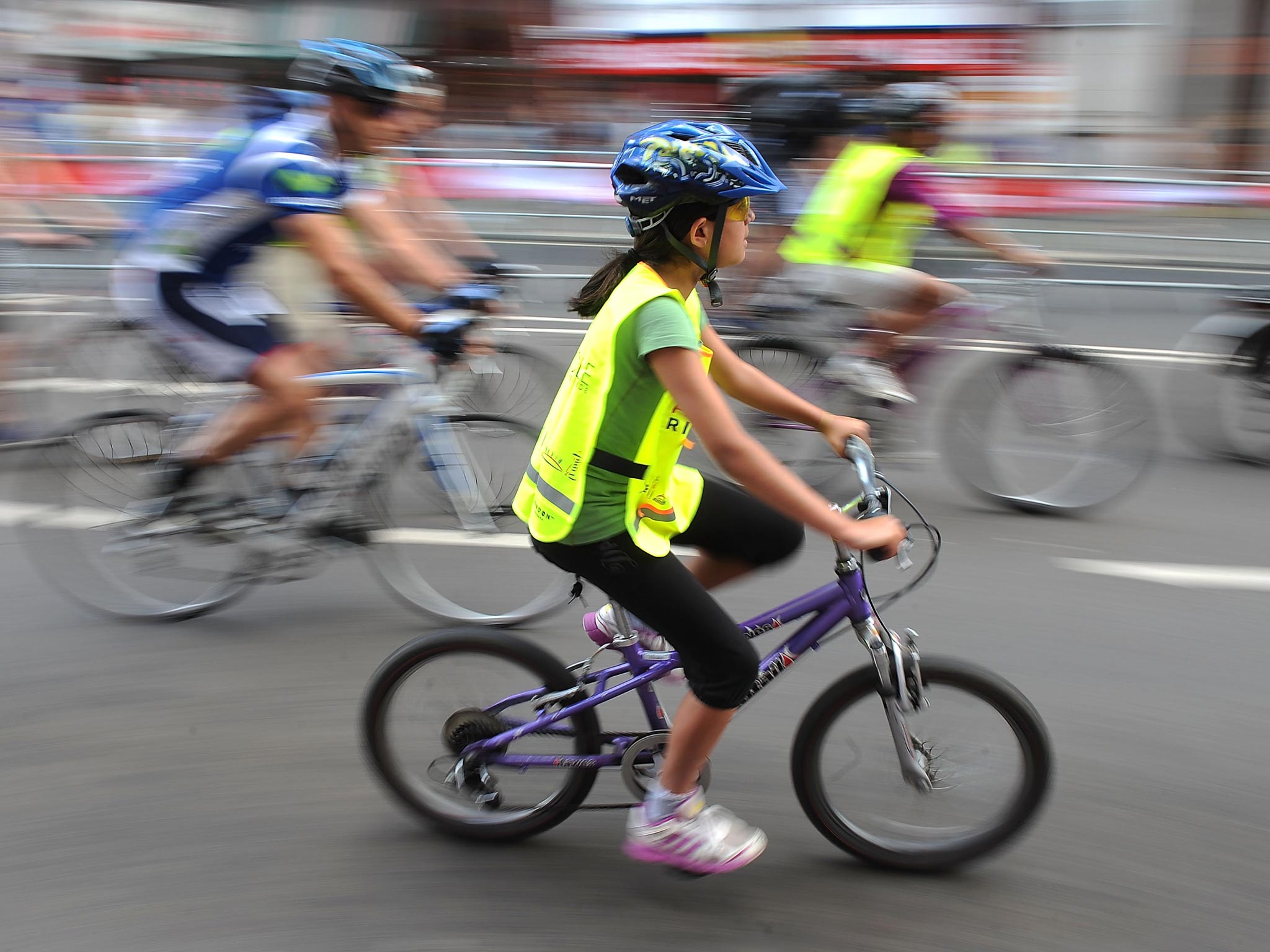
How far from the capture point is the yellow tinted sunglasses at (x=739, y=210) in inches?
104

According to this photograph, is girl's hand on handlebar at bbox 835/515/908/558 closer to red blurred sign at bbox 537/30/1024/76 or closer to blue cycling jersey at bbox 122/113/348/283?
blue cycling jersey at bbox 122/113/348/283

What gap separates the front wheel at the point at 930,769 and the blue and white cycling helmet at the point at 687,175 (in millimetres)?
1041

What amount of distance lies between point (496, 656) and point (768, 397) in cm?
93

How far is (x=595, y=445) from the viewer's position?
8.79 feet

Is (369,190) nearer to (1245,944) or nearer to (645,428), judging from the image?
(645,428)

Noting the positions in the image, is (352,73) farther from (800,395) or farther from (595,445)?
(800,395)

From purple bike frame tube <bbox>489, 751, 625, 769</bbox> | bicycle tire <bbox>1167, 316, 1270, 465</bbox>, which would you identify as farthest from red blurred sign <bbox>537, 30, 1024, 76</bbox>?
purple bike frame tube <bbox>489, 751, 625, 769</bbox>

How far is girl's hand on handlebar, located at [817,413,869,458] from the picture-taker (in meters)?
2.83

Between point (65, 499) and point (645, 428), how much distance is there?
290cm

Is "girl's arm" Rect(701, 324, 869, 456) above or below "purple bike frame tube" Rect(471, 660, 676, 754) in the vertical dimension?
above

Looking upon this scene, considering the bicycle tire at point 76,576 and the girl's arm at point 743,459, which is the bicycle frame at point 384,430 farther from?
the girl's arm at point 743,459

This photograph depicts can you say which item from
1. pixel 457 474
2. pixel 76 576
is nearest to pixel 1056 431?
pixel 457 474

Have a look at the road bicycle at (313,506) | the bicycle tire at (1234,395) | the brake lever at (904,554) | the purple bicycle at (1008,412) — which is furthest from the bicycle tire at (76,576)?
the bicycle tire at (1234,395)

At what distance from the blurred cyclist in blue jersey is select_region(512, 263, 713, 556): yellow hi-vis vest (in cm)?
174
